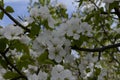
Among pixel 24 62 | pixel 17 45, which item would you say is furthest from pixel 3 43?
pixel 24 62

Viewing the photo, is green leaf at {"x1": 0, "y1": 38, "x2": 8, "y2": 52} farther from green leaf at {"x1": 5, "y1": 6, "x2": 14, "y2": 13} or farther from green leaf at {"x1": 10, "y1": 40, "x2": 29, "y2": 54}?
green leaf at {"x1": 5, "y1": 6, "x2": 14, "y2": 13}

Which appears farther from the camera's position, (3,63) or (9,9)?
(9,9)

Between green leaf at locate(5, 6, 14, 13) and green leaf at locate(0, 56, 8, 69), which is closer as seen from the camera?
green leaf at locate(0, 56, 8, 69)

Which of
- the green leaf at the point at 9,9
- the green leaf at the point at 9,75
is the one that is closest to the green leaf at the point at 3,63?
the green leaf at the point at 9,75

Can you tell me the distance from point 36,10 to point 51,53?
248 millimetres

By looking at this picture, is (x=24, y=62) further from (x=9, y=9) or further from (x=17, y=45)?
(x=9, y=9)

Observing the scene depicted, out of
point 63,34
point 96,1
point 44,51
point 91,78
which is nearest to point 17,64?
point 44,51

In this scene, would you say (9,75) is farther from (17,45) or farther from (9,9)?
(9,9)

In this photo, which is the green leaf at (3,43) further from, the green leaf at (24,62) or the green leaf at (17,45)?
the green leaf at (24,62)

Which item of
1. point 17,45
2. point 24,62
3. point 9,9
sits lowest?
point 24,62

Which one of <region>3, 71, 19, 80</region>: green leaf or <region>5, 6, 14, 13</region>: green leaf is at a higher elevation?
<region>5, 6, 14, 13</region>: green leaf

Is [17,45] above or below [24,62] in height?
above

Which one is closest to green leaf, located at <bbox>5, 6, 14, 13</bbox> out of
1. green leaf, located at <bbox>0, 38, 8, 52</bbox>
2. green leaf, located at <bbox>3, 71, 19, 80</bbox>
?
green leaf, located at <bbox>0, 38, 8, 52</bbox>

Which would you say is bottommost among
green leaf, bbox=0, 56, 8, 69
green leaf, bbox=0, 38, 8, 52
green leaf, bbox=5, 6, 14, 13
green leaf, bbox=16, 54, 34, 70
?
green leaf, bbox=16, 54, 34, 70
